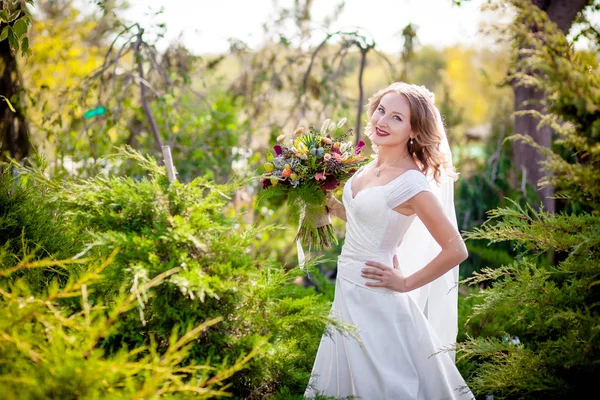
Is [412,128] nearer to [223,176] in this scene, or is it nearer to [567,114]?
[567,114]

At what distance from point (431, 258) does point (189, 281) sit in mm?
1593

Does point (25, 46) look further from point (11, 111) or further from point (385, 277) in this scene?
point (385, 277)

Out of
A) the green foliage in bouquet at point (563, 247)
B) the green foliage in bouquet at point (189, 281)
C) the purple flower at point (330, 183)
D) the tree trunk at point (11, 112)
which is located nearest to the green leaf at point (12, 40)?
the green foliage in bouquet at point (189, 281)

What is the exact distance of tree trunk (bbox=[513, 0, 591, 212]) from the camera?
15.8 ft

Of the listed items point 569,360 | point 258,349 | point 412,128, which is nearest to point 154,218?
point 258,349

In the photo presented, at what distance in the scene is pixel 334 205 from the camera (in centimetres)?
319

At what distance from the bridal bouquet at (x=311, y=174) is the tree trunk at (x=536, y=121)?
7.21ft

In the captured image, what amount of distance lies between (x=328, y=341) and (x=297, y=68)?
5.10 metres

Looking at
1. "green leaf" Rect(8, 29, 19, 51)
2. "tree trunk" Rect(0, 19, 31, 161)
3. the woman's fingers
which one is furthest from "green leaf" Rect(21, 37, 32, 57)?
the woman's fingers

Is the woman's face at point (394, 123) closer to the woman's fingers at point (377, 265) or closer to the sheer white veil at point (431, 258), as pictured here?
the sheer white veil at point (431, 258)

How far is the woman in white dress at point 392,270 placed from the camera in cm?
263

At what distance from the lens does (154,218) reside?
7.24 ft

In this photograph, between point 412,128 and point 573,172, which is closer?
point 573,172

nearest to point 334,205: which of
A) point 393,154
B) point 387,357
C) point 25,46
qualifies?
point 393,154
